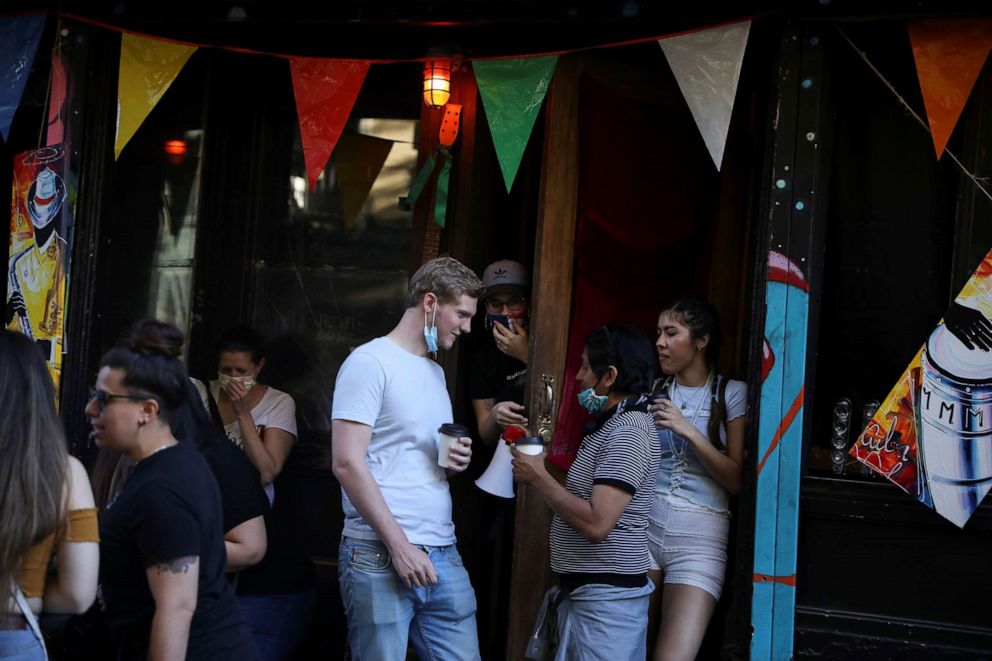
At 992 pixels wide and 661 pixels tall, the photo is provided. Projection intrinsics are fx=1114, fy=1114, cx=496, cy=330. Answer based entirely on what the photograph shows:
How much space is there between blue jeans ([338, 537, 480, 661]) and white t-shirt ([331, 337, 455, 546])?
0.27ft

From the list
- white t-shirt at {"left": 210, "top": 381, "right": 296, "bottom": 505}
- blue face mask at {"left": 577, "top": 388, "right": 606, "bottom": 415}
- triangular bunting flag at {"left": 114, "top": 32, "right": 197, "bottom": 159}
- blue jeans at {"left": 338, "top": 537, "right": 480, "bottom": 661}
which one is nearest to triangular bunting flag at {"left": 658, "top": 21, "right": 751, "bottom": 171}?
blue face mask at {"left": 577, "top": 388, "right": 606, "bottom": 415}

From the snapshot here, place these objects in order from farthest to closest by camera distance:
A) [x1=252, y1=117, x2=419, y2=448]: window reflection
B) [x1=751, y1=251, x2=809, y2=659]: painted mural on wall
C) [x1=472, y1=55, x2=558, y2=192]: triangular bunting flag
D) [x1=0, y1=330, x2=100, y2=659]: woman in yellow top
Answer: [x1=252, y1=117, x2=419, y2=448]: window reflection, [x1=472, y1=55, x2=558, y2=192]: triangular bunting flag, [x1=751, y1=251, x2=809, y2=659]: painted mural on wall, [x1=0, y1=330, x2=100, y2=659]: woman in yellow top

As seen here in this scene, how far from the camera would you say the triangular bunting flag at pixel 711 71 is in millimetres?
4371

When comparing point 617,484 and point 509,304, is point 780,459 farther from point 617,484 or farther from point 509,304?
point 509,304

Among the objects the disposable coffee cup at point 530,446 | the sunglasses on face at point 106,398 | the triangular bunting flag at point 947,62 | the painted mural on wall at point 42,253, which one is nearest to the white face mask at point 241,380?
the painted mural on wall at point 42,253

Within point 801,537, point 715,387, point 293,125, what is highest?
point 293,125

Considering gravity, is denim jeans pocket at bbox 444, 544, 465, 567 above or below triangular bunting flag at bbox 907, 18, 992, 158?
below

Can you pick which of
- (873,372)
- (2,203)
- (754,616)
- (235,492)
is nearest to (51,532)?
(235,492)

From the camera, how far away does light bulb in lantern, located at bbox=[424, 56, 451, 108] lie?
5133 millimetres

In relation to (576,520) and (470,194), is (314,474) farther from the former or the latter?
(576,520)

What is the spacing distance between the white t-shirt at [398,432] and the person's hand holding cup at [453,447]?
0.07m

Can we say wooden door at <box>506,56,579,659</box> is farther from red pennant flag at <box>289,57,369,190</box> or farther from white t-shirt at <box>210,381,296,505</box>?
white t-shirt at <box>210,381,296,505</box>

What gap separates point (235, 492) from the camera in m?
3.63

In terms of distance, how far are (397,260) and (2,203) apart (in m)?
2.39
